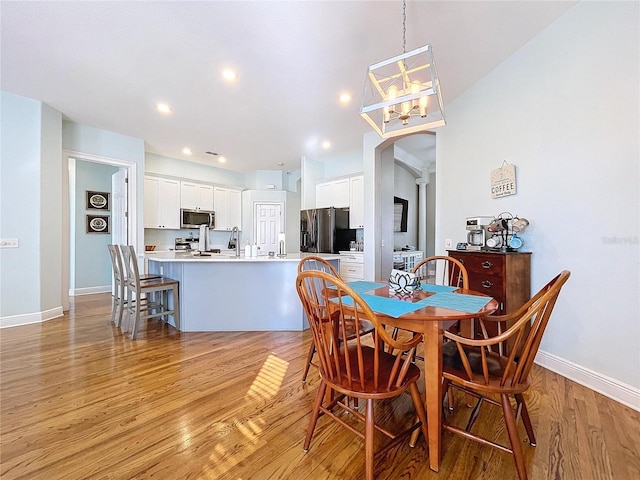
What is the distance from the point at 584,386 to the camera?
2059 mm

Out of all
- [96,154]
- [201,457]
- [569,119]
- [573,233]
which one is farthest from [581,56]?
[96,154]

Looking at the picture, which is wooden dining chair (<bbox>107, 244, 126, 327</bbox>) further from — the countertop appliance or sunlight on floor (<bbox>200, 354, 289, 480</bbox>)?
the countertop appliance

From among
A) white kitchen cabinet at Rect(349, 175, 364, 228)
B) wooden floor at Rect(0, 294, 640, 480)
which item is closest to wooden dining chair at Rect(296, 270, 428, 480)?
wooden floor at Rect(0, 294, 640, 480)

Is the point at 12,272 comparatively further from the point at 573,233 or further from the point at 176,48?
the point at 573,233

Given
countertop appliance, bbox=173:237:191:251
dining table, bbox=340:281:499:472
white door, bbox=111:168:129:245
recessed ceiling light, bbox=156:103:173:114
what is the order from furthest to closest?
1. countertop appliance, bbox=173:237:191:251
2. white door, bbox=111:168:129:245
3. recessed ceiling light, bbox=156:103:173:114
4. dining table, bbox=340:281:499:472

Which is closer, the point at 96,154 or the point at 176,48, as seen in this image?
the point at 176,48

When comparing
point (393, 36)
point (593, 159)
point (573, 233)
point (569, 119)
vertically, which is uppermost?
point (393, 36)

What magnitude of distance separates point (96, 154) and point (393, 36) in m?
4.69

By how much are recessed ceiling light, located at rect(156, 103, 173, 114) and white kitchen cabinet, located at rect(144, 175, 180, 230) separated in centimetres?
223

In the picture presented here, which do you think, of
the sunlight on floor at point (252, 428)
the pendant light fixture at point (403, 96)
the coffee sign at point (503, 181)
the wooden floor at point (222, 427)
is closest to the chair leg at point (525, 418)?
the wooden floor at point (222, 427)

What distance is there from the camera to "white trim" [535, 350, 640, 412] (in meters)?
1.81

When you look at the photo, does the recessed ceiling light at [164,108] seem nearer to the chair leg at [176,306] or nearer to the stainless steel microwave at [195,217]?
the chair leg at [176,306]

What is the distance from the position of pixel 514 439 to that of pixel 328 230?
4532 millimetres

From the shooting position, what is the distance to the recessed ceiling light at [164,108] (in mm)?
3670
